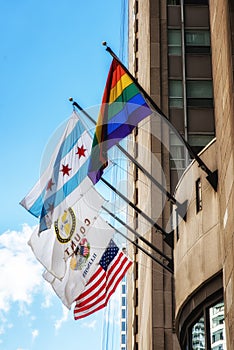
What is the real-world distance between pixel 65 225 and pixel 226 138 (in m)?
10.8

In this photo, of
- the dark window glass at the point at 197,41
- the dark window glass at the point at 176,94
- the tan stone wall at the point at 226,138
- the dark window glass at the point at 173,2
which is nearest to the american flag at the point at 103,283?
the tan stone wall at the point at 226,138

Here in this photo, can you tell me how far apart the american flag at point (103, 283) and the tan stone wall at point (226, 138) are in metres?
10.7

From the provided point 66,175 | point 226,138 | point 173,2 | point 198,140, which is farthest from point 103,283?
point 173,2

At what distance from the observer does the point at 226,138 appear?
15.8 meters

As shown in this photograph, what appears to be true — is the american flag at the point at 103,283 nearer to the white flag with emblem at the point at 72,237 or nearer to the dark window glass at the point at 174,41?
the white flag with emblem at the point at 72,237

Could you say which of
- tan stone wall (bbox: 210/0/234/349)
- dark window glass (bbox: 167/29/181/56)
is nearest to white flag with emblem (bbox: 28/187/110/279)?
tan stone wall (bbox: 210/0/234/349)

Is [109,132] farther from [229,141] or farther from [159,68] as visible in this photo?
[159,68]

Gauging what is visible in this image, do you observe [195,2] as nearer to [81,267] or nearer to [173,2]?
[173,2]

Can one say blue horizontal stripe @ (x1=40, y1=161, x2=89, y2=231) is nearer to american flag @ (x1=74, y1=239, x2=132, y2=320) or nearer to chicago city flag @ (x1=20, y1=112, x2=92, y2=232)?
chicago city flag @ (x1=20, y1=112, x2=92, y2=232)

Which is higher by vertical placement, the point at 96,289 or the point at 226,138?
the point at 96,289

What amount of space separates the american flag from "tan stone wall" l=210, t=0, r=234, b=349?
1067cm

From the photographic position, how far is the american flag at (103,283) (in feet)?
87.8

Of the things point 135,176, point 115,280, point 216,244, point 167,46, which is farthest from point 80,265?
point 135,176

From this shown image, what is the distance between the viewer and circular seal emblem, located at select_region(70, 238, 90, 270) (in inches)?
1040
